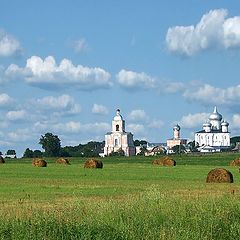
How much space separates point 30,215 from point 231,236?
4696 mm

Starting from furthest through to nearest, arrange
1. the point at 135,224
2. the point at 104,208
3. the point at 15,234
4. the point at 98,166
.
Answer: the point at 98,166
the point at 104,208
the point at 135,224
the point at 15,234

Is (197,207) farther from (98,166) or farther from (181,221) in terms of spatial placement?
(98,166)

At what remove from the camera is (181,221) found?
18.9 m

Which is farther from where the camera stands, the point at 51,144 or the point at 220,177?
the point at 51,144

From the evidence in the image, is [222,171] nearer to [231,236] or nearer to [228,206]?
[228,206]

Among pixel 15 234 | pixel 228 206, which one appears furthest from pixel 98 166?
pixel 15 234

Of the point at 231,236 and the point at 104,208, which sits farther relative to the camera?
the point at 104,208

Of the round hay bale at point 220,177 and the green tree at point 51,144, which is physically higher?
the green tree at point 51,144

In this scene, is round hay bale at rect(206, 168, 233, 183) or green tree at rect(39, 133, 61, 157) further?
green tree at rect(39, 133, 61, 157)

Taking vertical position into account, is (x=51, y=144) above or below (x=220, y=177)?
above

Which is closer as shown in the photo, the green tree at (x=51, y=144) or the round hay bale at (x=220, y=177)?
the round hay bale at (x=220, y=177)

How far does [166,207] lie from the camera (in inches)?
803

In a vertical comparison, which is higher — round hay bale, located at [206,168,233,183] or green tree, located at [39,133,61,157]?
green tree, located at [39,133,61,157]

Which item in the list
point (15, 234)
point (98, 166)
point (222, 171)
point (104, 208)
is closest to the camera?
point (15, 234)
